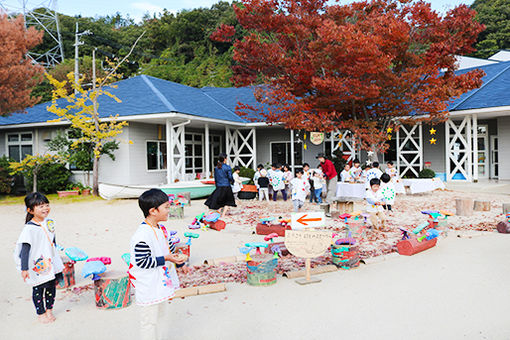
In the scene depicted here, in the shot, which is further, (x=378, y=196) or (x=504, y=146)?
(x=504, y=146)

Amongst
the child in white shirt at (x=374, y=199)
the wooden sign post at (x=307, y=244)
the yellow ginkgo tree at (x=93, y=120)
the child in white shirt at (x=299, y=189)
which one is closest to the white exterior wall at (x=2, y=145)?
the yellow ginkgo tree at (x=93, y=120)

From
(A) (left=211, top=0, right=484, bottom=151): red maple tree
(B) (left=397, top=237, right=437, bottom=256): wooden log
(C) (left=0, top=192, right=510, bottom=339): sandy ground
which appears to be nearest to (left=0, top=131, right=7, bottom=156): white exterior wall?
(A) (left=211, top=0, right=484, bottom=151): red maple tree

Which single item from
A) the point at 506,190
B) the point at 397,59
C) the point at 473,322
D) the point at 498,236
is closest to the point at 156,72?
the point at 397,59

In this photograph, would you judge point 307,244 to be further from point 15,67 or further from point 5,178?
point 5,178

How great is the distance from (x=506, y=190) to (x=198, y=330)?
14573 mm

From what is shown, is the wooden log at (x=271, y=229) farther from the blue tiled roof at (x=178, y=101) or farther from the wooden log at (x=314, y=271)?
the blue tiled roof at (x=178, y=101)

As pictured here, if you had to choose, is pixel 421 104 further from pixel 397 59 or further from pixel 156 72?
pixel 156 72

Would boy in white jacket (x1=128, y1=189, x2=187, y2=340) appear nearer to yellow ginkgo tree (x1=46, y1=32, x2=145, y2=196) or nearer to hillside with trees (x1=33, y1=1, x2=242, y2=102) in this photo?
yellow ginkgo tree (x1=46, y1=32, x2=145, y2=196)

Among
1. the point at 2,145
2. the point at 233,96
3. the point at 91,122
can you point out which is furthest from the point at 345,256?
the point at 2,145

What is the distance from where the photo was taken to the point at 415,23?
1315cm

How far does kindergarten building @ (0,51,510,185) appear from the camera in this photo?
15.5 meters

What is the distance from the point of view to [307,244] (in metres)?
4.77

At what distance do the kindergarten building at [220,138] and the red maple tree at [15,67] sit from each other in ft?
5.05

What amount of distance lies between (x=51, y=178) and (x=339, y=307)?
14.9m
